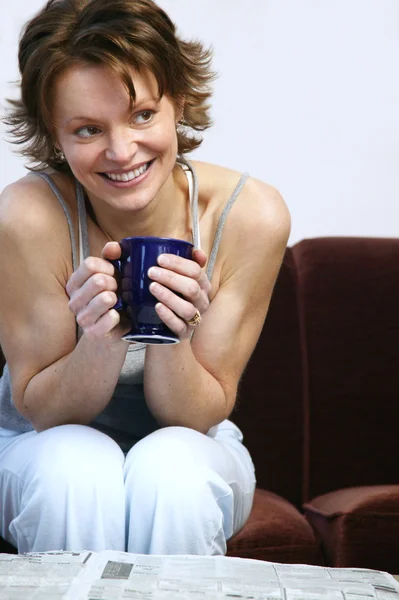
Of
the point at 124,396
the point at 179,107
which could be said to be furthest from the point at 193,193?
the point at 124,396

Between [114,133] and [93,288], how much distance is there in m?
0.29

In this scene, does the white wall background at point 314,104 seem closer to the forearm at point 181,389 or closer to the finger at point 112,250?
the forearm at point 181,389

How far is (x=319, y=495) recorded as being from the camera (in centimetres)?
189

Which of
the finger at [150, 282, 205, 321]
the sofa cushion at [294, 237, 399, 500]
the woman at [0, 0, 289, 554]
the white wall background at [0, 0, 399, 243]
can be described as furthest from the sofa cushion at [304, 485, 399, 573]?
the white wall background at [0, 0, 399, 243]

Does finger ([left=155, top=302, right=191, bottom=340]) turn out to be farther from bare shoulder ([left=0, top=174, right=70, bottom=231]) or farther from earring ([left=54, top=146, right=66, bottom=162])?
earring ([left=54, top=146, right=66, bottom=162])

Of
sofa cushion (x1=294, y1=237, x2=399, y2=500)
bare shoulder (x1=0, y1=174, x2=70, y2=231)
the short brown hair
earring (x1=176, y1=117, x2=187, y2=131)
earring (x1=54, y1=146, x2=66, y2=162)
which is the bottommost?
sofa cushion (x1=294, y1=237, x2=399, y2=500)

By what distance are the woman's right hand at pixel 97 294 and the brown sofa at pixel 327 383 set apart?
0.84m

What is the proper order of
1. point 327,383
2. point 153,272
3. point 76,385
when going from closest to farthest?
point 153,272, point 76,385, point 327,383

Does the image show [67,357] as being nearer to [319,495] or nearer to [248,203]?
[248,203]

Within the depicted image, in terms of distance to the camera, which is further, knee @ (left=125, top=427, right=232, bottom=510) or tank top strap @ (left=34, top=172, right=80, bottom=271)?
tank top strap @ (left=34, top=172, right=80, bottom=271)

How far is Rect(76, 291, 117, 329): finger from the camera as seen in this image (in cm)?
110

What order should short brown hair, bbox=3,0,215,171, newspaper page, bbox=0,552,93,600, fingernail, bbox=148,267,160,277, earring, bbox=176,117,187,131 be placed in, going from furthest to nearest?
1. earring, bbox=176,117,187,131
2. short brown hair, bbox=3,0,215,171
3. fingernail, bbox=148,267,160,277
4. newspaper page, bbox=0,552,93,600

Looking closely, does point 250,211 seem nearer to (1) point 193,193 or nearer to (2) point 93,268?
(1) point 193,193

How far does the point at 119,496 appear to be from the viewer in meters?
1.16
